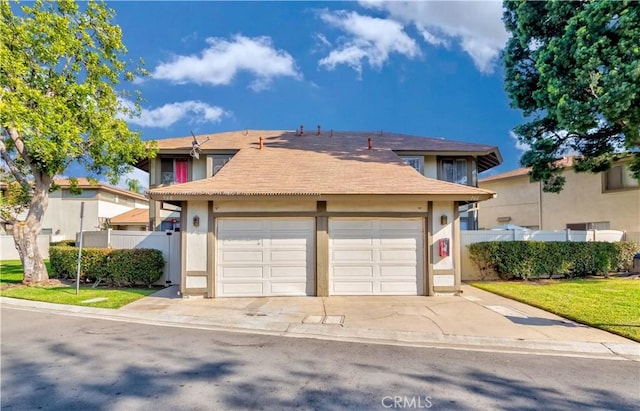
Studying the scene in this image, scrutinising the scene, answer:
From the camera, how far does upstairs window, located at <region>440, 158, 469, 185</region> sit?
16.3 meters

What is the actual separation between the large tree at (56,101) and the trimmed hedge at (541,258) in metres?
13.4

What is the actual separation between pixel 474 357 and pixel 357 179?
6440mm

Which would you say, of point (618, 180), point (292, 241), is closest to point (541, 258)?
point (292, 241)

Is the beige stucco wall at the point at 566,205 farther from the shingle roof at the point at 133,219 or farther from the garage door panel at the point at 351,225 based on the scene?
the shingle roof at the point at 133,219

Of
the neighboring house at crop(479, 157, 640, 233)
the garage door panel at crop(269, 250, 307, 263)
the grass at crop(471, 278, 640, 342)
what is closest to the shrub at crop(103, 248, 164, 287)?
the garage door panel at crop(269, 250, 307, 263)

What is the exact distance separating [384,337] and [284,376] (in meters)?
2.40

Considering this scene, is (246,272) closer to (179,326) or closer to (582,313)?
(179,326)

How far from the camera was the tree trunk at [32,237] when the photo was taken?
1236 centimetres

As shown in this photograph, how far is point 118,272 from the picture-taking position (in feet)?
38.5

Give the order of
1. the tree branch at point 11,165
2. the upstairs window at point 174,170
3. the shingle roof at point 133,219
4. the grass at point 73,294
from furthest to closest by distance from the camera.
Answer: the shingle roof at point 133,219 < the upstairs window at point 174,170 < the tree branch at point 11,165 < the grass at point 73,294

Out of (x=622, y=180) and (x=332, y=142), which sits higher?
(x=332, y=142)

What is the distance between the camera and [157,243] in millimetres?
Answer: 12359

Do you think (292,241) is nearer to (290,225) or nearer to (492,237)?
(290,225)

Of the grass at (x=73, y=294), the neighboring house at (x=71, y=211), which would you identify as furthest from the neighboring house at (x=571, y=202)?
the neighboring house at (x=71, y=211)
